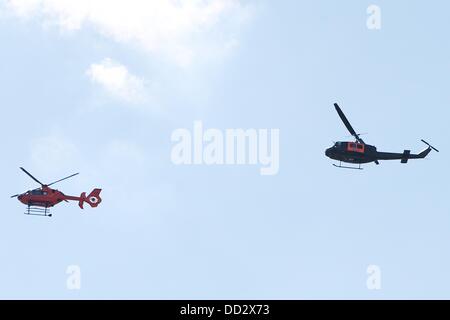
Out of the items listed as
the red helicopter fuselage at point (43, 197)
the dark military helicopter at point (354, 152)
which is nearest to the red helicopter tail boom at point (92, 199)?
the red helicopter fuselage at point (43, 197)

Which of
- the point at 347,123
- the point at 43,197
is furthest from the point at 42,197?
the point at 347,123

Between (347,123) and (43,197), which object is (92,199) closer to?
(43,197)

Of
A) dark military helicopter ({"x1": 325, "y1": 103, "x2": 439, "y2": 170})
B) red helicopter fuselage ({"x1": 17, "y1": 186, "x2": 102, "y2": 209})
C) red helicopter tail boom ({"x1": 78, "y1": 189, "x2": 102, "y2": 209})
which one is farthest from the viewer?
red helicopter tail boom ({"x1": 78, "y1": 189, "x2": 102, "y2": 209})

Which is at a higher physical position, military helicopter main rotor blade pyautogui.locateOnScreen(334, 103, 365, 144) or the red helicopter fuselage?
military helicopter main rotor blade pyautogui.locateOnScreen(334, 103, 365, 144)

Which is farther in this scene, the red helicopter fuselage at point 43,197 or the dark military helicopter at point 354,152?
the red helicopter fuselage at point 43,197

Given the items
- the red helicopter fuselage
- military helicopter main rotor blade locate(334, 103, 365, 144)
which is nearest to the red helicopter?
the red helicopter fuselage

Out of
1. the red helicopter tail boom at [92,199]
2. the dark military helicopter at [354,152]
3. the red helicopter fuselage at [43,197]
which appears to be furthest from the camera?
the red helicopter tail boom at [92,199]

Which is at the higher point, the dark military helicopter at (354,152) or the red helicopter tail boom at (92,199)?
the dark military helicopter at (354,152)

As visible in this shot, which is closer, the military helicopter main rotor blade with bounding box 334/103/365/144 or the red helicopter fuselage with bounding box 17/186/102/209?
the military helicopter main rotor blade with bounding box 334/103/365/144

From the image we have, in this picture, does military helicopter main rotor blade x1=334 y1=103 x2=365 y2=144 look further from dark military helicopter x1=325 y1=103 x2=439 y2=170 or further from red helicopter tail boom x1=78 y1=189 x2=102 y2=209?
red helicopter tail boom x1=78 y1=189 x2=102 y2=209

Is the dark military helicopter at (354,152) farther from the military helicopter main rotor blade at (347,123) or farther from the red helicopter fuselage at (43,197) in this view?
A: the red helicopter fuselage at (43,197)

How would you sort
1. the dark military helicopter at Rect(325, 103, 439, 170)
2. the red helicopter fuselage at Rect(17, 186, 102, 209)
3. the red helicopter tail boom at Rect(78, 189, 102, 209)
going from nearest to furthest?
the dark military helicopter at Rect(325, 103, 439, 170) → the red helicopter fuselage at Rect(17, 186, 102, 209) → the red helicopter tail boom at Rect(78, 189, 102, 209)
